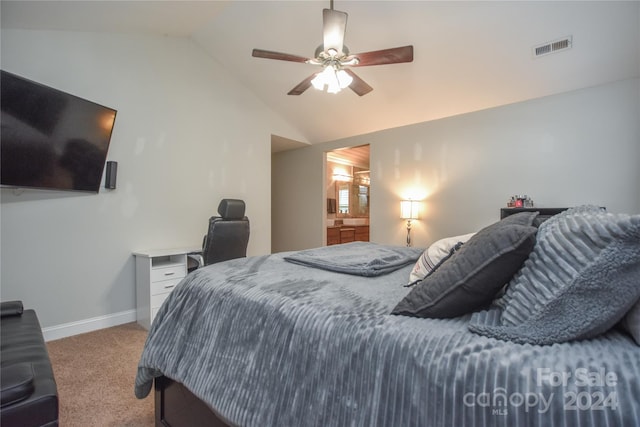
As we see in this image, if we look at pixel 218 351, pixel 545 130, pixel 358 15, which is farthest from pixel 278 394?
pixel 545 130

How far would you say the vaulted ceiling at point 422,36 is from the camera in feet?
7.94

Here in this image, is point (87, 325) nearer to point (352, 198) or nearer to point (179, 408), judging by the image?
point (179, 408)

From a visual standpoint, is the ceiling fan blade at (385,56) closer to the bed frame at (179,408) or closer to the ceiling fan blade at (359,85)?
Result: the ceiling fan blade at (359,85)

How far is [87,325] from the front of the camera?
273 centimetres

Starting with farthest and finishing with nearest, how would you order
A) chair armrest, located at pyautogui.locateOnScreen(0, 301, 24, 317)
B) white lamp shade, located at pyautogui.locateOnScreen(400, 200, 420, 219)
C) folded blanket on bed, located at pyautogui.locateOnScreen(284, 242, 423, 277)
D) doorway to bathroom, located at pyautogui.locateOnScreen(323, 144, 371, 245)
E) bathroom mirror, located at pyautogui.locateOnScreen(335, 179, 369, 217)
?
bathroom mirror, located at pyautogui.locateOnScreen(335, 179, 369, 217) → doorway to bathroom, located at pyautogui.locateOnScreen(323, 144, 371, 245) → white lamp shade, located at pyautogui.locateOnScreen(400, 200, 420, 219) → chair armrest, located at pyautogui.locateOnScreen(0, 301, 24, 317) → folded blanket on bed, located at pyautogui.locateOnScreen(284, 242, 423, 277)

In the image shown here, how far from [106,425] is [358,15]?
3.61 m

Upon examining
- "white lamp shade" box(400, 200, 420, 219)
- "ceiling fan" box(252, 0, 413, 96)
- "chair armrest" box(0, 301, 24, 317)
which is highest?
"ceiling fan" box(252, 0, 413, 96)

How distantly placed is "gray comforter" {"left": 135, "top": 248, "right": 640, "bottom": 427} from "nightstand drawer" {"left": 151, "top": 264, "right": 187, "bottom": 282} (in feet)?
Answer: 5.11

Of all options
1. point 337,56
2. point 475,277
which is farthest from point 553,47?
point 475,277

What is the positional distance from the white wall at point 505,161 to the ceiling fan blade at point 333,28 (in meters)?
2.26

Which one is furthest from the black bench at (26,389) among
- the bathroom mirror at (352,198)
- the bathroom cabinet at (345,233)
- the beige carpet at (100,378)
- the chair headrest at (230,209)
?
the bathroom mirror at (352,198)

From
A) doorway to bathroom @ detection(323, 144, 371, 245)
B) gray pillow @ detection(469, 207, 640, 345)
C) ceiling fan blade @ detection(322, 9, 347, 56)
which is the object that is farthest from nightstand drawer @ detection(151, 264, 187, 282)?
doorway to bathroom @ detection(323, 144, 371, 245)

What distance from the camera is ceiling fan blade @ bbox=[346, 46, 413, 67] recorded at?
221 centimetres

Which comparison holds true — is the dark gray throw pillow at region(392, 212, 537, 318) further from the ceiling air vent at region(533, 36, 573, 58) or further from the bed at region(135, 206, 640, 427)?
the ceiling air vent at region(533, 36, 573, 58)
